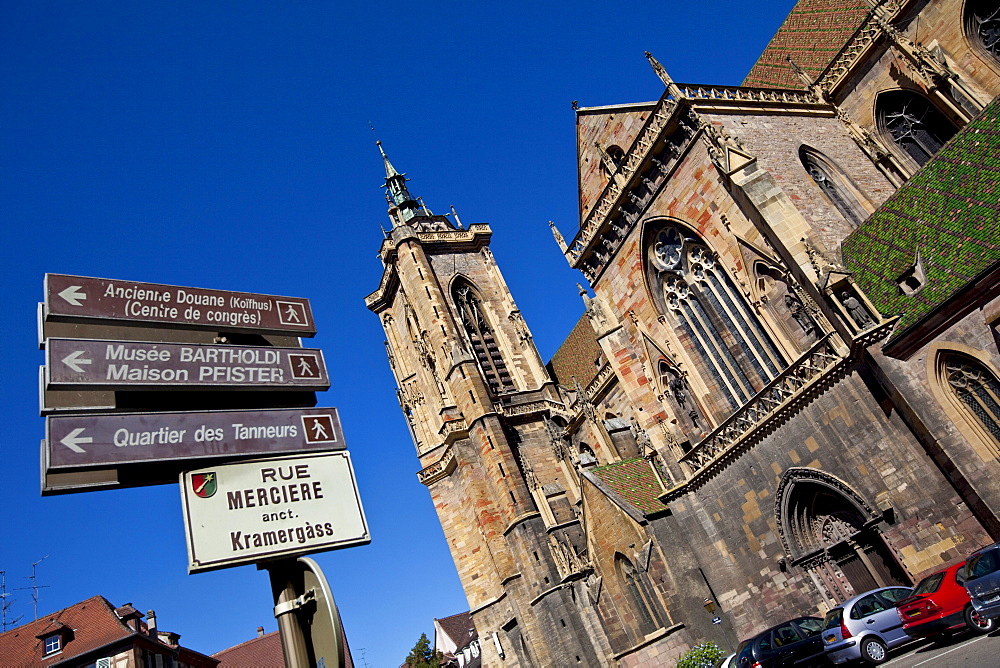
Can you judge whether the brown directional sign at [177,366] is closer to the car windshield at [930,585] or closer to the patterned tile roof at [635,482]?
the car windshield at [930,585]

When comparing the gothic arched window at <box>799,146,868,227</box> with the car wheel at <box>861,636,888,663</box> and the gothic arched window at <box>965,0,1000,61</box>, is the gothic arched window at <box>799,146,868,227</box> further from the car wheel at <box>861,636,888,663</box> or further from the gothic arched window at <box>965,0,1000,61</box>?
the car wheel at <box>861,636,888,663</box>

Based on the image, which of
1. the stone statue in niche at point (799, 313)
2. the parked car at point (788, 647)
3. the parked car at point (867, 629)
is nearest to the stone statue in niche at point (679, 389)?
the stone statue in niche at point (799, 313)

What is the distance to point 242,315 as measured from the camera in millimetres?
5457

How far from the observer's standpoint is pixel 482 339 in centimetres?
3180

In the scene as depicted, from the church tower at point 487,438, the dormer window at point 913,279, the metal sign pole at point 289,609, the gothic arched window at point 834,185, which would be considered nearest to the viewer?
the metal sign pole at point 289,609

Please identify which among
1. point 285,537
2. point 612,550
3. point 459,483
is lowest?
point 285,537

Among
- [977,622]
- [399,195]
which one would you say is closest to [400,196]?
[399,195]

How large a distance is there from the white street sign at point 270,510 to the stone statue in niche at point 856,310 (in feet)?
34.7

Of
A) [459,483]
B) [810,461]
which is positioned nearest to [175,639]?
[459,483]

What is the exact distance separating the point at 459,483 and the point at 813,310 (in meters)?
18.2

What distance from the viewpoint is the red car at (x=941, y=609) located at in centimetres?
905

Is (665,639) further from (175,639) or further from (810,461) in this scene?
(175,639)

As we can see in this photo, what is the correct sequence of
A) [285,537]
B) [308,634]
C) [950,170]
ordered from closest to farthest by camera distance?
[308,634]
[285,537]
[950,170]

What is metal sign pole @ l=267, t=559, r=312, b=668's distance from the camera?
3.83m
